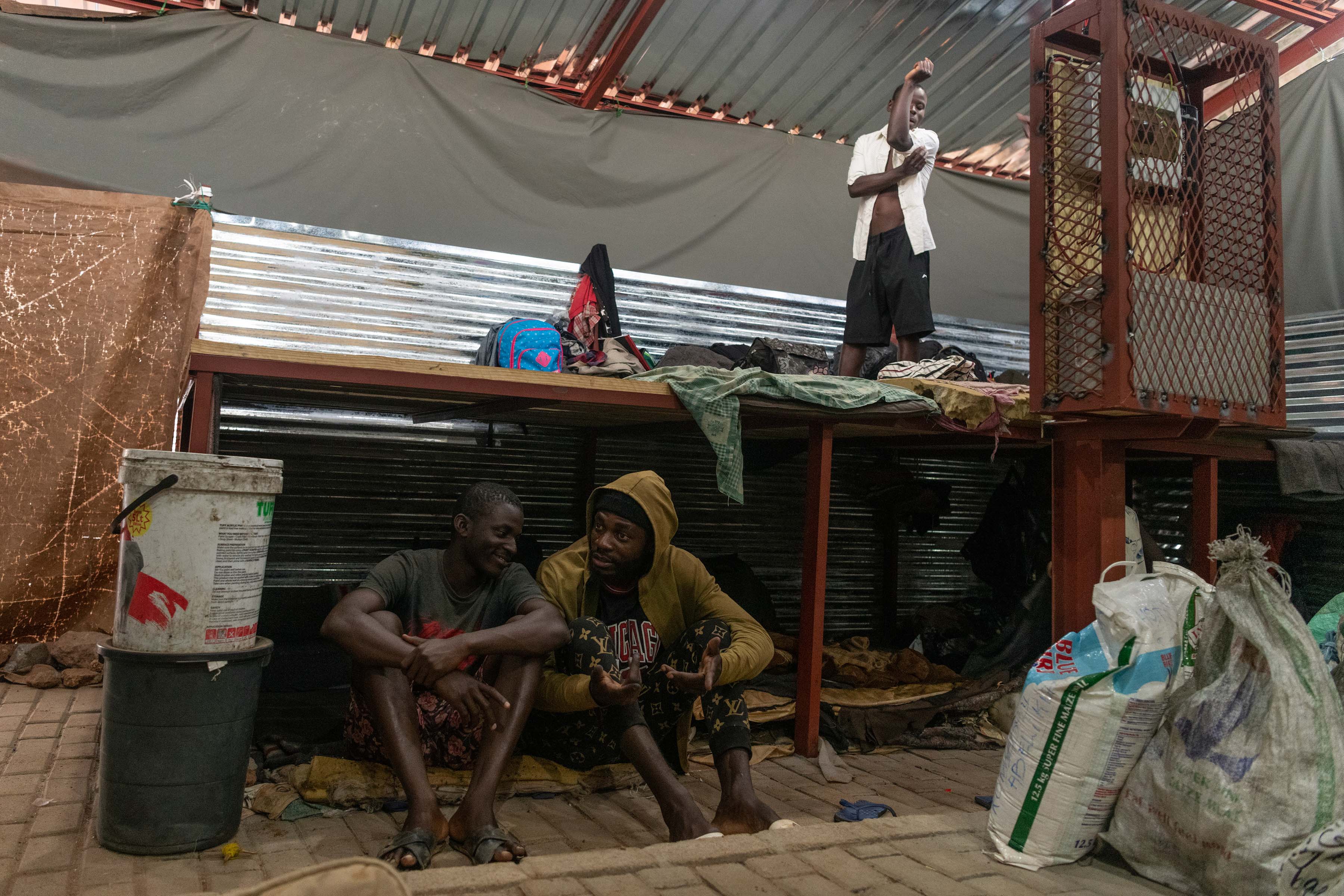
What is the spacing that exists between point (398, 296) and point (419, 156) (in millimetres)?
927

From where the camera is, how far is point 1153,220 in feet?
13.4

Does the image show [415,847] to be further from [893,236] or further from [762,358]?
[893,236]

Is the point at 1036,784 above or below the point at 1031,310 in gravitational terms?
below

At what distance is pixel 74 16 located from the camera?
17.8 feet

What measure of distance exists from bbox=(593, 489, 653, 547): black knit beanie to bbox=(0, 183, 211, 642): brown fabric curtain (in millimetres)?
2573

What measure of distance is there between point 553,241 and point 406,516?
2067mm

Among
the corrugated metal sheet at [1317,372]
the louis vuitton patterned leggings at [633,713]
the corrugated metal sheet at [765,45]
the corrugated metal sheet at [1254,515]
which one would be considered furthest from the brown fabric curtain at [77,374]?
the corrugated metal sheet at [1317,372]

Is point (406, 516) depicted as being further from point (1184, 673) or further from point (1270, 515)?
point (1270, 515)

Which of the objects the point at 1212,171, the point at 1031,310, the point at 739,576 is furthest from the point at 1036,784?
the point at 739,576

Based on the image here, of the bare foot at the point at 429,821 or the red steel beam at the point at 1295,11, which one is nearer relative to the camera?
the bare foot at the point at 429,821

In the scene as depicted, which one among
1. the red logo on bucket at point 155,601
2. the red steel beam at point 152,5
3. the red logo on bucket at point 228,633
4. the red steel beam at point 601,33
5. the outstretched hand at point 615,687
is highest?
the red steel beam at point 601,33

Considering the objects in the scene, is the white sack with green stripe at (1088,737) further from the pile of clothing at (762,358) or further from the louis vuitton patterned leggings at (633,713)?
the pile of clothing at (762,358)

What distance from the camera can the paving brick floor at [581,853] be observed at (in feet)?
8.50

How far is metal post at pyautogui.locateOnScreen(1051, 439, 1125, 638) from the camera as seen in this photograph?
4559 millimetres
